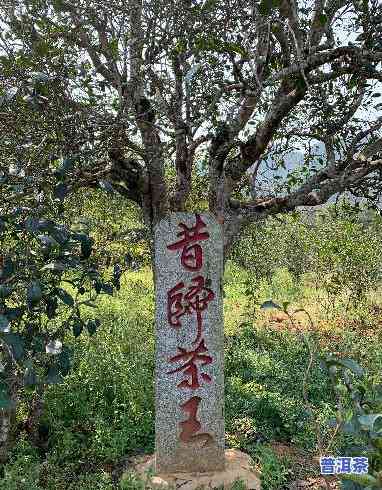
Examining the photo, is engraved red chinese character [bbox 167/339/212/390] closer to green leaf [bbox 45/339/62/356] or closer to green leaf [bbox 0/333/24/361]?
green leaf [bbox 45/339/62/356]

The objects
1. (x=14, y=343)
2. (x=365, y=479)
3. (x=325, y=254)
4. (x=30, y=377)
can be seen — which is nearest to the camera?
(x=365, y=479)

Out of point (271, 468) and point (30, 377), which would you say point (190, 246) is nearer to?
point (271, 468)

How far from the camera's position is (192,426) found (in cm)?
370

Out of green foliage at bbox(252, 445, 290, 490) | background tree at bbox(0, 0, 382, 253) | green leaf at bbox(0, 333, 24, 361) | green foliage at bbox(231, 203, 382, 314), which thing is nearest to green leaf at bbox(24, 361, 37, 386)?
green leaf at bbox(0, 333, 24, 361)

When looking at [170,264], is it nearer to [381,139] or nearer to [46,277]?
[46,277]

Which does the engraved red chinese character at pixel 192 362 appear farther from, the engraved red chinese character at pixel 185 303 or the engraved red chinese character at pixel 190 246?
the engraved red chinese character at pixel 190 246

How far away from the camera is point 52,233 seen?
219 cm

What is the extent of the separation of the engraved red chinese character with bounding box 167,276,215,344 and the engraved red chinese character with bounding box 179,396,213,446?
410 mm

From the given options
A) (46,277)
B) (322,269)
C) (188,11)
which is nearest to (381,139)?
(188,11)

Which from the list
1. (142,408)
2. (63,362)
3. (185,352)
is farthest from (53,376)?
(142,408)

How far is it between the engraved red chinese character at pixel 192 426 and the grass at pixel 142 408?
0.44 m

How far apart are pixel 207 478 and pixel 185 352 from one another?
2.69 feet

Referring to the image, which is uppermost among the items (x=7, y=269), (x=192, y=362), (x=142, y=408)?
(x=7, y=269)

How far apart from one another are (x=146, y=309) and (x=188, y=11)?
17.9ft
